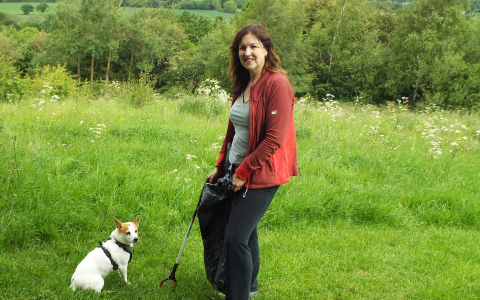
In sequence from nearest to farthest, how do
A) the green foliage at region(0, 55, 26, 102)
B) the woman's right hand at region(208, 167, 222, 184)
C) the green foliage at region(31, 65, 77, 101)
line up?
1. the woman's right hand at region(208, 167, 222, 184)
2. the green foliage at region(31, 65, 77, 101)
3. the green foliage at region(0, 55, 26, 102)

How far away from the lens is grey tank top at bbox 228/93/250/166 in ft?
8.20

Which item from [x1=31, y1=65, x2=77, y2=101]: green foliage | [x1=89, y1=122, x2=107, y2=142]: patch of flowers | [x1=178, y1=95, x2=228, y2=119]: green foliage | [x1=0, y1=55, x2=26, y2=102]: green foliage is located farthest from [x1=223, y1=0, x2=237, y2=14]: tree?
[x1=89, y1=122, x2=107, y2=142]: patch of flowers

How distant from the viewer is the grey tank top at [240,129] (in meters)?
2.50

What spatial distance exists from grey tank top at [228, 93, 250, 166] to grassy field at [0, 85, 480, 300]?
4.17 ft

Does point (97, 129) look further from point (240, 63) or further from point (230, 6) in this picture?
point (230, 6)

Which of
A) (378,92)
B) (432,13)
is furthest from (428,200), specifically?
(378,92)

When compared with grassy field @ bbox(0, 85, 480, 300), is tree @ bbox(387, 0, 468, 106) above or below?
above

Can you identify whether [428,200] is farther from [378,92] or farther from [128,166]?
[378,92]

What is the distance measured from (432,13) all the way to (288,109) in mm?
28179

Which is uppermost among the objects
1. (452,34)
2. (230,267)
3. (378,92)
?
(452,34)

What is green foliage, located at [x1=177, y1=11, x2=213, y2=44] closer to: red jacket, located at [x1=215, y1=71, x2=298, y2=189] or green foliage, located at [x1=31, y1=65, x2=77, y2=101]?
green foliage, located at [x1=31, y1=65, x2=77, y2=101]

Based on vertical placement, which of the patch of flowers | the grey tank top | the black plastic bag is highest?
the grey tank top

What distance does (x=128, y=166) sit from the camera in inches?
199

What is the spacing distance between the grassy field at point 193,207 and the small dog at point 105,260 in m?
0.10
